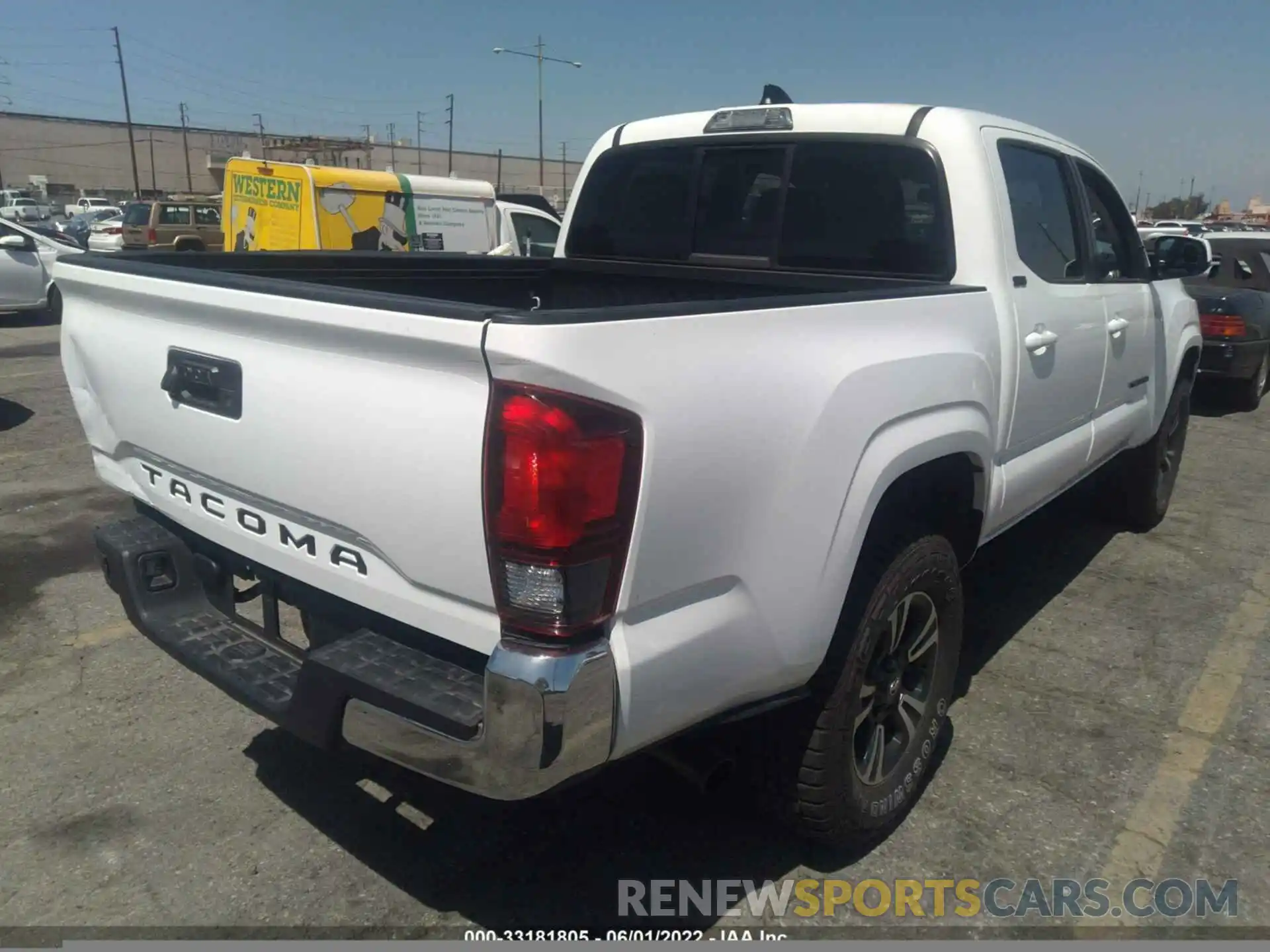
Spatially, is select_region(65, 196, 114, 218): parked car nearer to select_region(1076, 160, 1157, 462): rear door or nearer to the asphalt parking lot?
the asphalt parking lot

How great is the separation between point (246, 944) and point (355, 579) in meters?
1.02

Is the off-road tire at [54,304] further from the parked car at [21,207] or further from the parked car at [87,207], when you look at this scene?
the parked car at [87,207]

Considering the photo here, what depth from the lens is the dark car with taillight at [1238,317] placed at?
9.10 m

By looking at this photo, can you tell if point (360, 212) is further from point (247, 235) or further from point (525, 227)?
point (525, 227)

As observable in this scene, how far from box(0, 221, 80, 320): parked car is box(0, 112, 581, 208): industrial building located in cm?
6110

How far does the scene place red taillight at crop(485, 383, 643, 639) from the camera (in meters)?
1.70

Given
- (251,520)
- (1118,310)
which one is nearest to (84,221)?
(1118,310)

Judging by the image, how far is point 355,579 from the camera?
6.81ft

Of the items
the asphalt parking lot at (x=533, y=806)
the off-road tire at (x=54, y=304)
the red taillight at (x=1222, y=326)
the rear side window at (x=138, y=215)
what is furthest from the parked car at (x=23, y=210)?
the asphalt parking lot at (x=533, y=806)

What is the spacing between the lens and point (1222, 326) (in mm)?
9156

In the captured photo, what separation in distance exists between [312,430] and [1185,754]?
3.04m

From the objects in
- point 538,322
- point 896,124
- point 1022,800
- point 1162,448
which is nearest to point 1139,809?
point 1022,800

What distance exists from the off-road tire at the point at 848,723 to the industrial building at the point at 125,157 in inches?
2876

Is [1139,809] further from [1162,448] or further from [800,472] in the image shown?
[1162,448]
